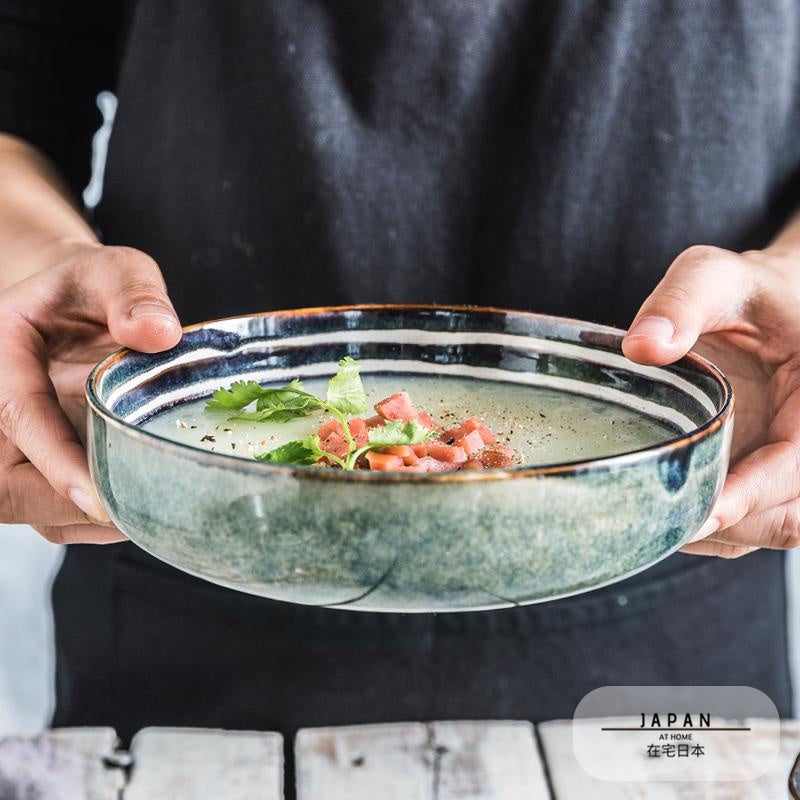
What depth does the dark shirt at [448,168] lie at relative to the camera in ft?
4.24

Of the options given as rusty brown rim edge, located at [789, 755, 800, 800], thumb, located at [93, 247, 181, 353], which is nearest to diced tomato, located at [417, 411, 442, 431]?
thumb, located at [93, 247, 181, 353]

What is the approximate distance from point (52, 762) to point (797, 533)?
0.82 meters

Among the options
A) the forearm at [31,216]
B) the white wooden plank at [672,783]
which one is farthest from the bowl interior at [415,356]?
the white wooden plank at [672,783]

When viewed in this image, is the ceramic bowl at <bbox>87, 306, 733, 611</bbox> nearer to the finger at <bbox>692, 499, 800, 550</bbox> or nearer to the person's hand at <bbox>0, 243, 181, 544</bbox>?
the person's hand at <bbox>0, 243, 181, 544</bbox>

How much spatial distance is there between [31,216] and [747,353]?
0.85 meters

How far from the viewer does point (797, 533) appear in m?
1.07

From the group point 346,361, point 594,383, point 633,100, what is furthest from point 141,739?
point 633,100

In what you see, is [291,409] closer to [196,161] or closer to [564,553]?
[564,553]

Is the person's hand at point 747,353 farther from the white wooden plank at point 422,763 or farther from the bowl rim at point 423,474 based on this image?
the white wooden plank at point 422,763

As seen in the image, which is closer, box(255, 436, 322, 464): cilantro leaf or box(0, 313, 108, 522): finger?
box(255, 436, 322, 464): cilantro leaf

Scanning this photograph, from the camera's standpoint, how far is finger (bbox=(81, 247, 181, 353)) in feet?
2.86

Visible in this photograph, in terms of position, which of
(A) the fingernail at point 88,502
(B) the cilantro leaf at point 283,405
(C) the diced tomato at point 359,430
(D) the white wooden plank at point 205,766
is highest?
(C) the diced tomato at point 359,430

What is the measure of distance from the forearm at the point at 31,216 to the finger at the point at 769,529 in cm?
76

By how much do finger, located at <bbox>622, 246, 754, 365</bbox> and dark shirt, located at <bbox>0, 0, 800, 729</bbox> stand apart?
1.07 ft
